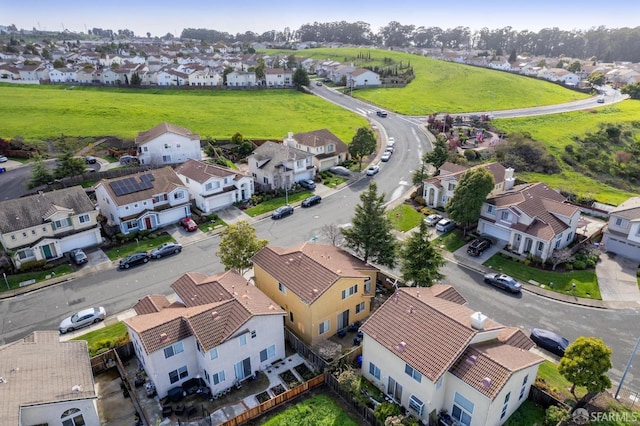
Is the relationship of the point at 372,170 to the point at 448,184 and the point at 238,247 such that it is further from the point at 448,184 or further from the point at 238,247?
the point at 238,247

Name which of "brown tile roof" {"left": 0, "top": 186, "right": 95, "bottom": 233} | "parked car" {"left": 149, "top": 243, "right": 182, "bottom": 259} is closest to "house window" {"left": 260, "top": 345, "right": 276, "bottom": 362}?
"parked car" {"left": 149, "top": 243, "right": 182, "bottom": 259}

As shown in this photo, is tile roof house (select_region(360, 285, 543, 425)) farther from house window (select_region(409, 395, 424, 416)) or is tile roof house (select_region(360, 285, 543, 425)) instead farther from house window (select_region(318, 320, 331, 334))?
house window (select_region(318, 320, 331, 334))

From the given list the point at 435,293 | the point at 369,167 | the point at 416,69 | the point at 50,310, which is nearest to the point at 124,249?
the point at 50,310

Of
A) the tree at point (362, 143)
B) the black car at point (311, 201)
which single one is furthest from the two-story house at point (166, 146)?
the tree at point (362, 143)

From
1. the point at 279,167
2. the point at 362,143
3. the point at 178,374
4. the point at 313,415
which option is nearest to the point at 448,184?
the point at 362,143

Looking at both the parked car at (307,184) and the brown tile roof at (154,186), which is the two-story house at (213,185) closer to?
the brown tile roof at (154,186)

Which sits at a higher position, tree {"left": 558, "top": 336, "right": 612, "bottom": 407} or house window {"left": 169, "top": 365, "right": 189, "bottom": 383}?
tree {"left": 558, "top": 336, "right": 612, "bottom": 407}
